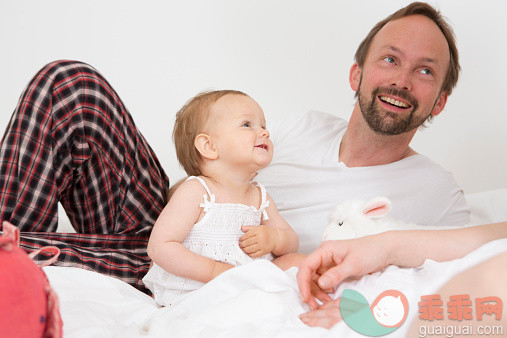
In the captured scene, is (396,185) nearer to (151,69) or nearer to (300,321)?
(300,321)

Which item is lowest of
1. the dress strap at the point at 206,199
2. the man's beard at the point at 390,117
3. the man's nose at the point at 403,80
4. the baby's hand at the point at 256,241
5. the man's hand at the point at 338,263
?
the baby's hand at the point at 256,241

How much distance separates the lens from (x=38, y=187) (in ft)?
4.79

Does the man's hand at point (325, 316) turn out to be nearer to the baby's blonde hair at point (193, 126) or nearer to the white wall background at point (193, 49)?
the baby's blonde hair at point (193, 126)

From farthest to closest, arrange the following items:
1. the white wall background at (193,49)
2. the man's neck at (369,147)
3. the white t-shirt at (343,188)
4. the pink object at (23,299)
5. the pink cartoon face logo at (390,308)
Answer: the white wall background at (193,49), the man's neck at (369,147), the white t-shirt at (343,188), the pink cartoon face logo at (390,308), the pink object at (23,299)

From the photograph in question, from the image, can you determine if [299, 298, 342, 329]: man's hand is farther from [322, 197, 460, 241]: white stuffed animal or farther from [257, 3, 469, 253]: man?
[257, 3, 469, 253]: man

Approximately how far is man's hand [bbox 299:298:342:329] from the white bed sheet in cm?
2

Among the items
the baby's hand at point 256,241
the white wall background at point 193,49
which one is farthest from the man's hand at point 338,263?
the white wall background at point 193,49

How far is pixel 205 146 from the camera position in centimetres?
145

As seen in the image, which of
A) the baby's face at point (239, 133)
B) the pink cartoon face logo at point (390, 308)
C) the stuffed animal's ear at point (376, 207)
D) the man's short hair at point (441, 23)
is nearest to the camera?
the pink cartoon face logo at point (390, 308)

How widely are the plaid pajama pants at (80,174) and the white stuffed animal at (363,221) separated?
2.04ft

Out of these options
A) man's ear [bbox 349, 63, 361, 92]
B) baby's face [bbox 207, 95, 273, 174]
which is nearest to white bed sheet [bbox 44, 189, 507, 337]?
baby's face [bbox 207, 95, 273, 174]

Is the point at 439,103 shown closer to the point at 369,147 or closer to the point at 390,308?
the point at 369,147

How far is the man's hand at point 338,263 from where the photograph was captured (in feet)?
3.16

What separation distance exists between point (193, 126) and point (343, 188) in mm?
611
